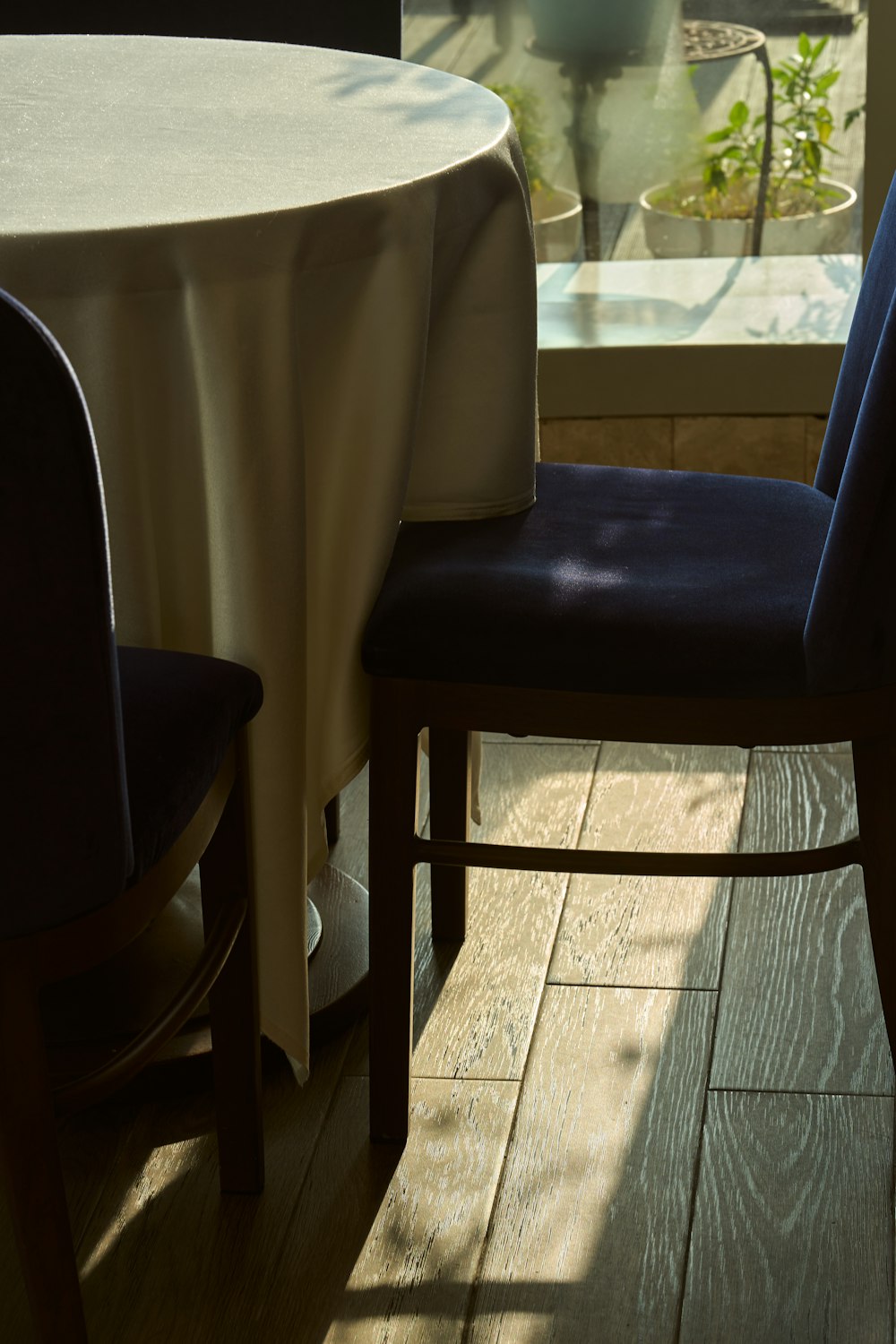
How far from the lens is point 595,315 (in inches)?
116

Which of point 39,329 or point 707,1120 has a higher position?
point 39,329

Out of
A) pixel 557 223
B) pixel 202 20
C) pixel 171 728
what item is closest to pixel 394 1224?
pixel 171 728

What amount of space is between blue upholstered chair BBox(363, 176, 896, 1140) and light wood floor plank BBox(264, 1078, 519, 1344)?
50mm

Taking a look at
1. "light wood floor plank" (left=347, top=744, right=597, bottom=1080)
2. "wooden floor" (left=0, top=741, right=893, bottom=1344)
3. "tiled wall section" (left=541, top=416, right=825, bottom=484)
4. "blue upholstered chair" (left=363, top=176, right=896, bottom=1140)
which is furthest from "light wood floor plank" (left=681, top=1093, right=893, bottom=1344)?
"tiled wall section" (left=541, top=416, right=825, bottom=484)

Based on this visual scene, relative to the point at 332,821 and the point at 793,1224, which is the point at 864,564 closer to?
the point at 793,1224

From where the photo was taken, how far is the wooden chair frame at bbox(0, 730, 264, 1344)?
1.09 meters

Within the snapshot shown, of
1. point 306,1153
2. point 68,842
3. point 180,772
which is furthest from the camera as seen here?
point 306,1153

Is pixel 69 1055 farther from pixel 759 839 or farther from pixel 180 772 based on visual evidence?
pixel 759 839

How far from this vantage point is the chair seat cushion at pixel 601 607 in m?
1.32

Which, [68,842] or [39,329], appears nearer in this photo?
[39,329]

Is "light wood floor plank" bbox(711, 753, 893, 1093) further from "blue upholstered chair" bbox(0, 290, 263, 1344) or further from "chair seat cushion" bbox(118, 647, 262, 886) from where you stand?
"chair seat cushion" bbox(118, 647, 262, 886)

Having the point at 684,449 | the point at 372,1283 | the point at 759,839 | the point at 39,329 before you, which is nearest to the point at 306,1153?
the point at 372,1283

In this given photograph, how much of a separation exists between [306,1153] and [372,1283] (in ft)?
0.61

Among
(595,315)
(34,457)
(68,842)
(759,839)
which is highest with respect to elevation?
(34,457)
